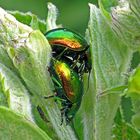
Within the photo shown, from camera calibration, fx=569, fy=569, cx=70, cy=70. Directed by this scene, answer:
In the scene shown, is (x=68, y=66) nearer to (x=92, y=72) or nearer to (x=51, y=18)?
(x=92, y=72)

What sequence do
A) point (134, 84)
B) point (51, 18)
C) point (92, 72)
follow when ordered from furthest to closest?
point (51, 18) < point (92, 72) < point (134, 84)

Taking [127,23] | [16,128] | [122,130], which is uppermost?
[127,23]

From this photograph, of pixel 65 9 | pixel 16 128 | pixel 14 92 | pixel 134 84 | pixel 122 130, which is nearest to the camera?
pixel 134 84

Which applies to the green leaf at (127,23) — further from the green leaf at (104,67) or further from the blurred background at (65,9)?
the blurred background at (65,9)

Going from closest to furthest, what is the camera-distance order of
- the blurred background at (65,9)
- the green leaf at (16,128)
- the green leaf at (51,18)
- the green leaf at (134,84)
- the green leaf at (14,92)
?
the green leaf at (134,84)
the green leaf at (16,128)
the green leaf at (14,92)
the green leaf at (51,18)
the blurred background at (65,9)

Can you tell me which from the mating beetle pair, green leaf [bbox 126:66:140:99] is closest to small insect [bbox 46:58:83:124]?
the mating beetle pair

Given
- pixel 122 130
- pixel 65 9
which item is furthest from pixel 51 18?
pixel 65 9

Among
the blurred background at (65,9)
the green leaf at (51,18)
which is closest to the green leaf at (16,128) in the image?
the green leaf at (51,18)
